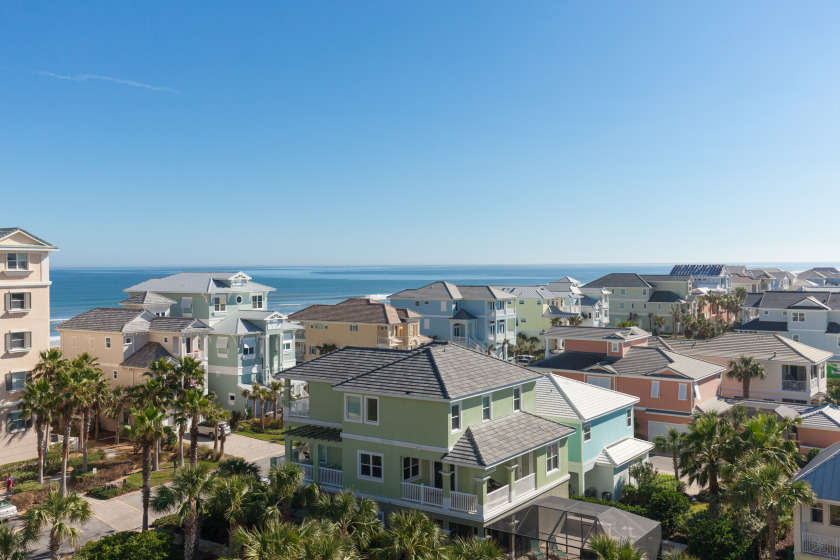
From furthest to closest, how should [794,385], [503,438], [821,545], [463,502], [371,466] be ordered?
[794,385], [371,466], [503,438], [463,502], [821,545]

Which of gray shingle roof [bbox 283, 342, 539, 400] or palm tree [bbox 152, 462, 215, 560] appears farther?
gray shingle roof [bbox 283, 342, 539, 400]

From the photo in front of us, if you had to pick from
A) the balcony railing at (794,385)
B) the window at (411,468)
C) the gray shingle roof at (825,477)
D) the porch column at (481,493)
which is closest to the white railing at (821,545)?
the gray shingle roof at (825,477)

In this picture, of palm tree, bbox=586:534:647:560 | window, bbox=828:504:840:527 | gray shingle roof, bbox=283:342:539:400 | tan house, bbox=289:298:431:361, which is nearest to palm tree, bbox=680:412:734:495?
window, bbox=828:504:840:527

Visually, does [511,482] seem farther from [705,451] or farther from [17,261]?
[17,261]

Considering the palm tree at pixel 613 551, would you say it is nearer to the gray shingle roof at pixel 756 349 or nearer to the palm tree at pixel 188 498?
the palm tree at pixel 188 498

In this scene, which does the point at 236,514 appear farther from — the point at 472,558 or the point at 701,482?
the point at 701,482

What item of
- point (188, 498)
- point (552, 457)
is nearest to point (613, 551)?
point (552, 457)

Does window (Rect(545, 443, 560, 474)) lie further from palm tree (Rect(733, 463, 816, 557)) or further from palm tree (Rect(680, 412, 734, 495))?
palm tree (Rect(733, 463, 816, 557))
